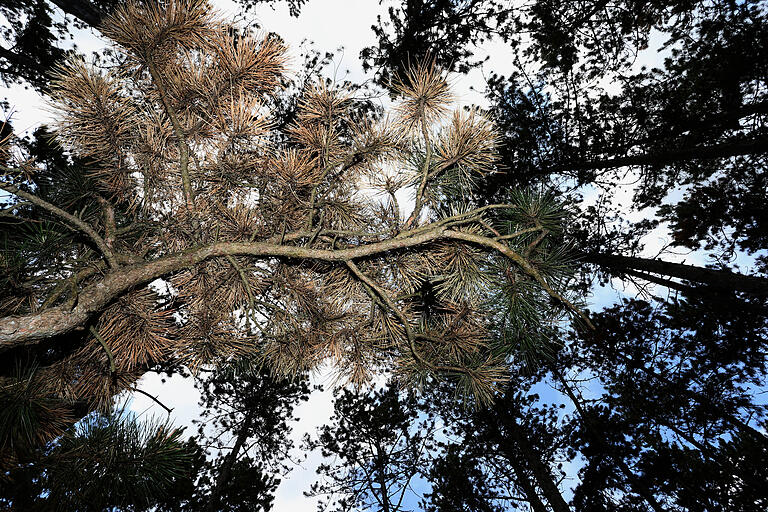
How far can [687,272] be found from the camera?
14.1ft

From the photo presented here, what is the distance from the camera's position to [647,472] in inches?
216

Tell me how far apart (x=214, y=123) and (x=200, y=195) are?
0.58m

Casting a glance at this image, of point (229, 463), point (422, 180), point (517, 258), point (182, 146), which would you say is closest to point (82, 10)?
point (182, 146)

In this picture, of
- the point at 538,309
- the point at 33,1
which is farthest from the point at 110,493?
the point at 33,1

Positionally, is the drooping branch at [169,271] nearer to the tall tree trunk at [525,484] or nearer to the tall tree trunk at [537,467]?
the tall tree trunk at [537,467]

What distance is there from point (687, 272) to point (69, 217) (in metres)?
6.37

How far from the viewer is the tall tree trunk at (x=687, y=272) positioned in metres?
3.56

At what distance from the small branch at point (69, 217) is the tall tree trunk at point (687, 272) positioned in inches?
141

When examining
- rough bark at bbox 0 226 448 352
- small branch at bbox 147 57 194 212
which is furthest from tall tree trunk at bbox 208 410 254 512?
small branch at bbox 147 57 194 212

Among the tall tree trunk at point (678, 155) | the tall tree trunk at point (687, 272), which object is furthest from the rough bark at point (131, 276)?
the tall tree trunk at point (678, 155)

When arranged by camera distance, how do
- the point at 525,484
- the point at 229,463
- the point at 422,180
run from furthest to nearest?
the point at 229,463 < the point at 525,484 < the point at 422,180

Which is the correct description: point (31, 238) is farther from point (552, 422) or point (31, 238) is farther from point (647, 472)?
point (552, 422)

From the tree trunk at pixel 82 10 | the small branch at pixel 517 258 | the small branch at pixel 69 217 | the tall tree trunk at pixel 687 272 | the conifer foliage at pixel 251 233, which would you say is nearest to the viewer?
the small branch at pixel 69 217

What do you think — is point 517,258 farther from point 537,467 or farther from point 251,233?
point 537,467
